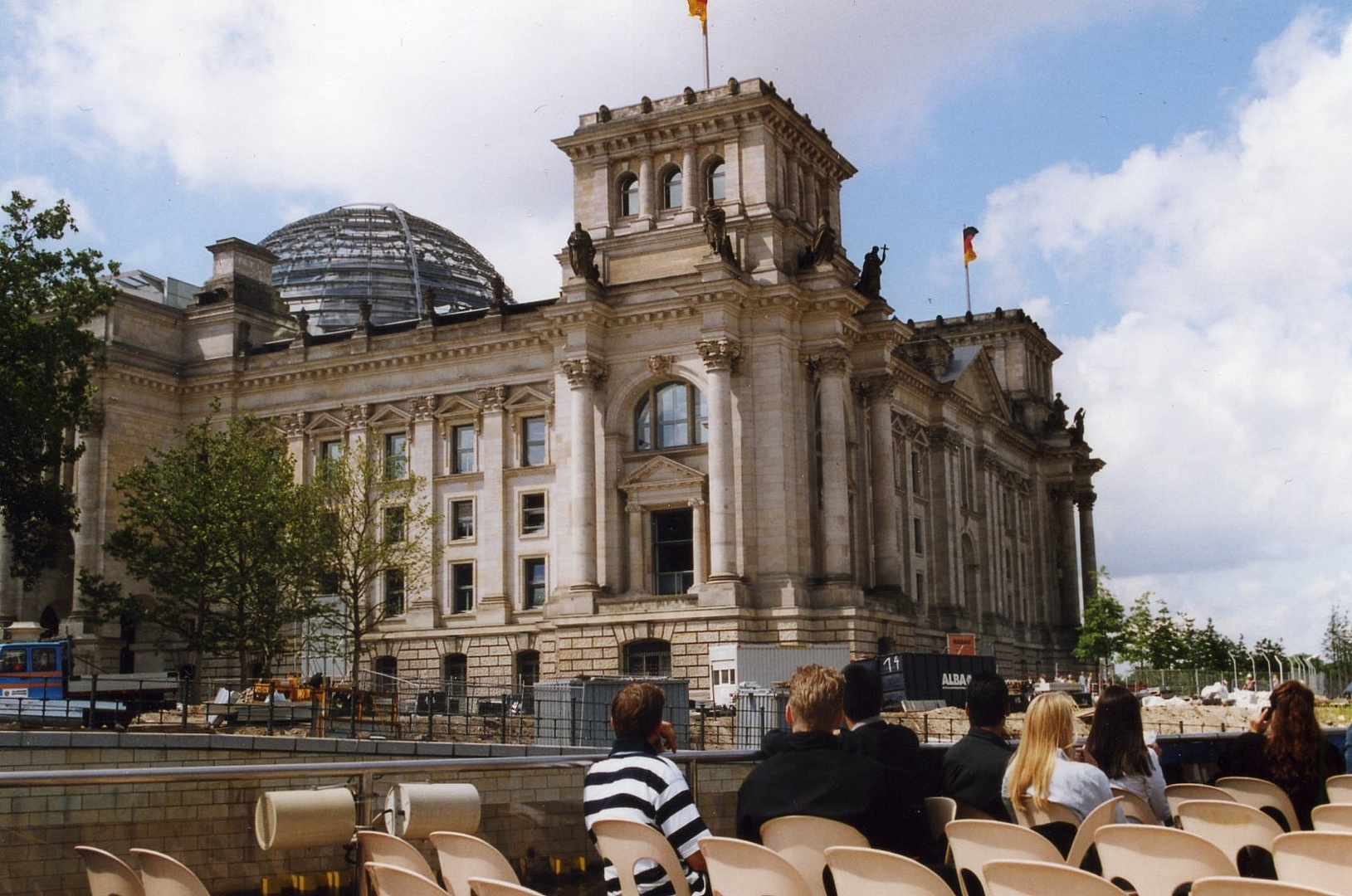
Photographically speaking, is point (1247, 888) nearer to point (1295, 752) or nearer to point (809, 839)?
point (809, 839)

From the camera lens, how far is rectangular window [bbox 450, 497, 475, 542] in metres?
63.5

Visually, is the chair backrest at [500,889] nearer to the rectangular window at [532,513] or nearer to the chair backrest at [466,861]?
the chair backrest at [466,861]

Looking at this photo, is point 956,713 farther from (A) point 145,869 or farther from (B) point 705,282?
(A) point 145,869

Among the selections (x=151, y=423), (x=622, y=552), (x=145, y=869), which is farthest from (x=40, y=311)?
(x=145, y=869)

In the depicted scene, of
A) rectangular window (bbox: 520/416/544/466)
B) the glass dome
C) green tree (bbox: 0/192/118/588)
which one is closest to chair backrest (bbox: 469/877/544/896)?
green tree (bbox: 0/192/118/588)

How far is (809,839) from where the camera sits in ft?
29.7

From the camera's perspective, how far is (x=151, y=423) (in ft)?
222

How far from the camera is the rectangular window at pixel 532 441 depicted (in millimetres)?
62656

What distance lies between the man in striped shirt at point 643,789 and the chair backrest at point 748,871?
0.81 m

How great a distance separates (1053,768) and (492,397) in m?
54.3

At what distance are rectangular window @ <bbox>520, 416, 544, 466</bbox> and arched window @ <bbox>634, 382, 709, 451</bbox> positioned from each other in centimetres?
548

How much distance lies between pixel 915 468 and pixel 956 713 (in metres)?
28.6

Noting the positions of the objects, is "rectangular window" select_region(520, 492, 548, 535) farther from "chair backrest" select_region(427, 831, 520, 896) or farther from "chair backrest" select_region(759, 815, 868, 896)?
"chair backrest" select_region(759, 815, 868, 896)

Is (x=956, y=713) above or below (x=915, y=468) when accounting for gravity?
below
